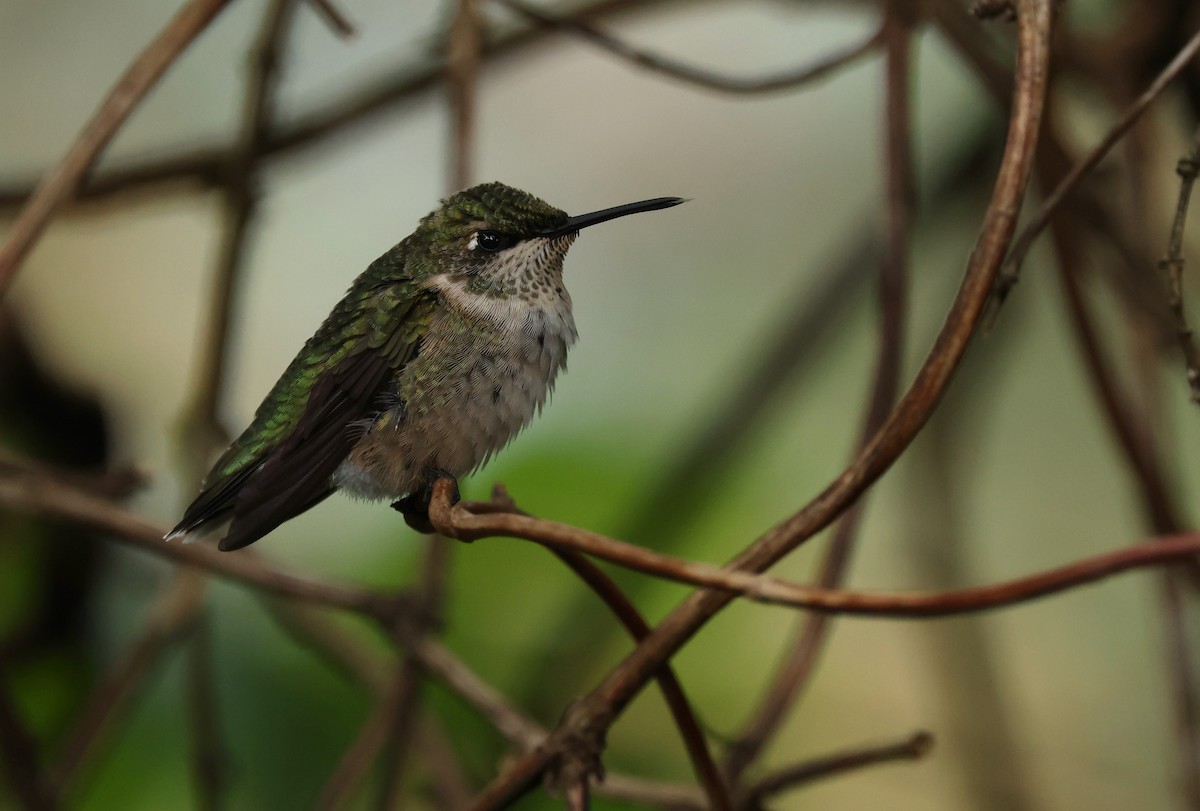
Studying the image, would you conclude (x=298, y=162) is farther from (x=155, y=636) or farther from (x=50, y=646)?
(x=50, y=646)

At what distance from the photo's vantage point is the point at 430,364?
20.5 inches

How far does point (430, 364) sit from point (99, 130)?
410mm

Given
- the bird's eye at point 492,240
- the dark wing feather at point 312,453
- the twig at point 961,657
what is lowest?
the twig at point 961,657

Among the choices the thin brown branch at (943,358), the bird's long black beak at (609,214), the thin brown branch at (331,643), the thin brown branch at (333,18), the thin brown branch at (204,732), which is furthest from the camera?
the thin brown branch at (331,643)

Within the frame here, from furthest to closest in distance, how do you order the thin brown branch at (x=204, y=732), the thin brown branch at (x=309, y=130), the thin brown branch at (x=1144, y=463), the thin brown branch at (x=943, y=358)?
the thin brown branch at (x=309, y=130), the thin brown branch at (x=204, y=732), the thin brown branch at (x=1144, y=463), the thin brown branch at (x=943, y=358)

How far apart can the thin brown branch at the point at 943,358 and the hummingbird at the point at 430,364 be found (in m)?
0.17

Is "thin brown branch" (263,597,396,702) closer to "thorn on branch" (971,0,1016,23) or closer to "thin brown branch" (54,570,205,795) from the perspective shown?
"thin brown branch" (54,570,205,795)

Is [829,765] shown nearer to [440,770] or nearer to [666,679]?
[666,679]

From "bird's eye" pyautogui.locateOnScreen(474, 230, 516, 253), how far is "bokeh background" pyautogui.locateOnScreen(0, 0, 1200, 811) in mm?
1135

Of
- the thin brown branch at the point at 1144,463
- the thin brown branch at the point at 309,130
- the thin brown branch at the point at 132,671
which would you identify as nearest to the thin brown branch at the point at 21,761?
the thin brown branch at the point at 132,671

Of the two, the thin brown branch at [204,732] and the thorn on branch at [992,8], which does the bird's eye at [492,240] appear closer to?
the thorn on branch at [992,8]

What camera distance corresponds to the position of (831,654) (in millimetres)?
2219

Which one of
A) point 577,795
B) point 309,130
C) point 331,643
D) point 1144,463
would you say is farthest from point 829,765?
point 331,643

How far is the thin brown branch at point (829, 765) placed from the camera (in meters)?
0.91
